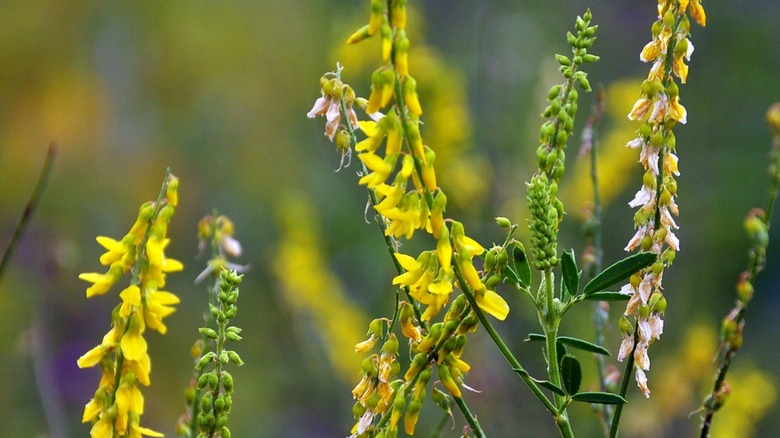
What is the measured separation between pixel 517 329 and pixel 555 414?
3.02 metres

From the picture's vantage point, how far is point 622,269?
99cm

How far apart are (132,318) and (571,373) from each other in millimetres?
484

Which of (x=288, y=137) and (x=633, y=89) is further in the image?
(x=288, y=137)

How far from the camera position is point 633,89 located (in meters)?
3.37

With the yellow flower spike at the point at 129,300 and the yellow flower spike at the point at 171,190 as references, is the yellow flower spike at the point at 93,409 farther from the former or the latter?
the yellow flower spike at the point at 171,190

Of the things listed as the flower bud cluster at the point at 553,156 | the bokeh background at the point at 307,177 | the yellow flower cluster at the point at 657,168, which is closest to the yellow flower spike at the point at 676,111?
the yellow flower cluster at the point at 657,168

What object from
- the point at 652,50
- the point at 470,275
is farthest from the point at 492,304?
the point at 652,50

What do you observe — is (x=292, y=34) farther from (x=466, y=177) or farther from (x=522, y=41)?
(x=466, y=177)

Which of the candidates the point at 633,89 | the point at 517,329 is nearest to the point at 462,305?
the point at 633,89

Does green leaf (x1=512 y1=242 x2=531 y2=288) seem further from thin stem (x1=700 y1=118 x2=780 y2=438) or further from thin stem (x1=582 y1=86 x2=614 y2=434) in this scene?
thin stem (x1=582 y1=86 x2=614 y2=434)

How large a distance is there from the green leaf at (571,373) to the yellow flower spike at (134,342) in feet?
1.50

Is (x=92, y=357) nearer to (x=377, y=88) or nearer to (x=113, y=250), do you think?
(x=113, y=250)

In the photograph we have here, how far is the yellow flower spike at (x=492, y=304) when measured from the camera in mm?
938

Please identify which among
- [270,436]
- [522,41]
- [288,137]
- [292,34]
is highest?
[292,34]
